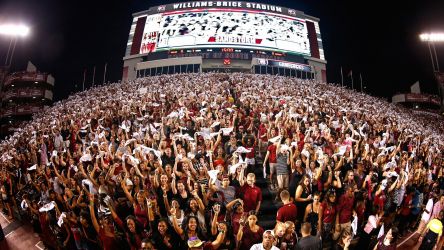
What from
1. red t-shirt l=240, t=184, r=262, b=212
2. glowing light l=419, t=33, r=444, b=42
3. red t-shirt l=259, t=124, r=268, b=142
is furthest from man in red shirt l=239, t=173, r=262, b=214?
glowing light l=419, t=33, r=444, b=42

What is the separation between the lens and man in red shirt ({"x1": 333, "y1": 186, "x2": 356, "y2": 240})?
611 centimetres

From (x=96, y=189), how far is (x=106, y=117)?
6.27m

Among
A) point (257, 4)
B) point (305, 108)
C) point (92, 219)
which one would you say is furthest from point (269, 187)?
point (257, 4)

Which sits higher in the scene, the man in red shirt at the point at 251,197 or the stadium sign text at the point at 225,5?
the stadium sign text at the point at 225,5

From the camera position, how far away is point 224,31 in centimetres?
3947

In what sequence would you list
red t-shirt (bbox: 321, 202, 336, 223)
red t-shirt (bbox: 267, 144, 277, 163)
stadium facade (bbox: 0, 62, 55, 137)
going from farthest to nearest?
stadium facade (bbox: 0, 62, 55, 137), red t-shirt (bbox: 267, 144, 277, 163), red t-shirt (bbox: 321, 202, 336, 223)

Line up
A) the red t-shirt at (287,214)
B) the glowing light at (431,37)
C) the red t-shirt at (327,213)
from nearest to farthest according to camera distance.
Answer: the red t-shirt at (287,214), the red t-shirt at (327,213), the glowing light at (431,37)

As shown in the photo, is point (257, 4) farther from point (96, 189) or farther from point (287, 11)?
point (96, 189)

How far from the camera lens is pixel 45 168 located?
371 inches

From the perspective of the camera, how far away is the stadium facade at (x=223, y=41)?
38031 mm

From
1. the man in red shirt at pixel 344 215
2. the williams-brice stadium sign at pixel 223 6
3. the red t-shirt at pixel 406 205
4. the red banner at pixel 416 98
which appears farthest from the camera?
the red banner at pixel 416 98

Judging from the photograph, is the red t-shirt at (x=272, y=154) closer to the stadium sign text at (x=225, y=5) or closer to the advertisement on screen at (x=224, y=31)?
the advertisement on screen at (x=224, y=31)

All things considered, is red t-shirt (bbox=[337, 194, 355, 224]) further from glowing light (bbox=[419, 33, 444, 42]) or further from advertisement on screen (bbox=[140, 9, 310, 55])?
glowing light (bbox=[419, 33, 444, 42])

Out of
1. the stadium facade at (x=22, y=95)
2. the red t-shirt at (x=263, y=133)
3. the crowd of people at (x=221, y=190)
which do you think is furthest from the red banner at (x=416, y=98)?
the stadium facade at (x=22, y=95)
